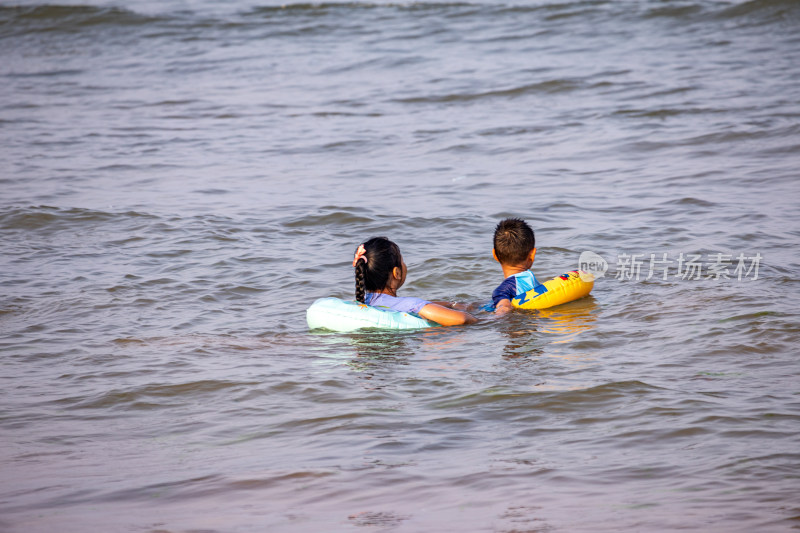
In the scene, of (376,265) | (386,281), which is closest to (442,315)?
(386,281)

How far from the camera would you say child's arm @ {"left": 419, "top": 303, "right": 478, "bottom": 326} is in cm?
612

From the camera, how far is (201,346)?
5.95 metres

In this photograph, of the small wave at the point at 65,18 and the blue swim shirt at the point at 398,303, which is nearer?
the blue swim shirt at the point at 398,303

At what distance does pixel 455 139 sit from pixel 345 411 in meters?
8.28

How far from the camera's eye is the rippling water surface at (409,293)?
3.80m

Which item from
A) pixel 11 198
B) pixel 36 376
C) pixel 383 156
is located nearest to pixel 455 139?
pixel 383 156

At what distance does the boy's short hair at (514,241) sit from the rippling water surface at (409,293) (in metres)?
0.46

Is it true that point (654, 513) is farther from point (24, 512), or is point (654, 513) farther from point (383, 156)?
point (383, 156)

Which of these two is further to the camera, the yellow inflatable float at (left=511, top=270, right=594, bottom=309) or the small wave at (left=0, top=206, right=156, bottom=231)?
the small wave at (left=0, top=206, right=156, bottom=231)

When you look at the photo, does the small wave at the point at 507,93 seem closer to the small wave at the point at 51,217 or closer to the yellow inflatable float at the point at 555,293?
the small wave at the point at 51,217

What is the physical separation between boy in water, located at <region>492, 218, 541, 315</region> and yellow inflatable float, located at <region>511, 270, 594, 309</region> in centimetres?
5

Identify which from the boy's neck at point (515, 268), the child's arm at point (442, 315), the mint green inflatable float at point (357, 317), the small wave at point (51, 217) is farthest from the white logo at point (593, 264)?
the small wave at point (51, 217)

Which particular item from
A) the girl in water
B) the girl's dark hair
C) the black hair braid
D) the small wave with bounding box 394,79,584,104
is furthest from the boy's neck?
the small wave with bounding box 394,79,584,104

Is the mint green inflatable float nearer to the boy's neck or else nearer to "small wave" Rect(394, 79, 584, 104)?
the boy's neck
